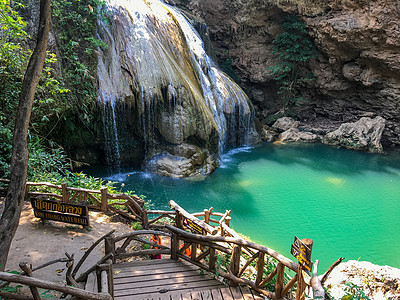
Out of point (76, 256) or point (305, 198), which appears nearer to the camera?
point (76, 256)

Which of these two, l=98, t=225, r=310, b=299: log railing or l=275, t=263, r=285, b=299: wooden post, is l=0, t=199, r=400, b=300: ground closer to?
l=98, t=225, r=310, b=299: log railing

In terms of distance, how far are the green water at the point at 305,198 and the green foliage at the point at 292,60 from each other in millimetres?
7153

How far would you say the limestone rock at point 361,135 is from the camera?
17484mm

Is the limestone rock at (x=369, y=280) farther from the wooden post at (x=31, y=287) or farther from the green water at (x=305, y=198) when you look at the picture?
the wooden post at (x=31, y=287)

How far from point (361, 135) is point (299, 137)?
383 cm

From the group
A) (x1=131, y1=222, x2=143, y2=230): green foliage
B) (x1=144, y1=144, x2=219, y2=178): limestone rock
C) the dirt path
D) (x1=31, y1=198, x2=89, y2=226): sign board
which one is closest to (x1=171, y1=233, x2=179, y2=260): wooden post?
the dirt path

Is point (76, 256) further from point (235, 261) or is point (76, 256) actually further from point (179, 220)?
point (235, 261)

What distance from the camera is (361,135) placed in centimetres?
1775

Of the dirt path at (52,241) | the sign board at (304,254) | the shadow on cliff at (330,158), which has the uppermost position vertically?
the sign board at (304,254)

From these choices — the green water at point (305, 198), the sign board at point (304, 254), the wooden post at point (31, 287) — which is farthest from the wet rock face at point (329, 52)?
the wooden post at point (31, 287)

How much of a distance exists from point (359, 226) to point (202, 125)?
7.70 m

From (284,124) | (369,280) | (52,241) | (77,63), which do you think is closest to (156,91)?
(77,63)

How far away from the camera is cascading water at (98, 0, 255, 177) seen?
11977 mm

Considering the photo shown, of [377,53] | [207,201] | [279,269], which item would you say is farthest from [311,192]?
[377,53]
